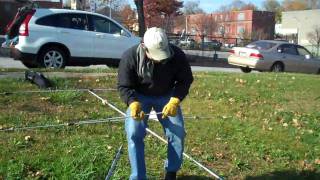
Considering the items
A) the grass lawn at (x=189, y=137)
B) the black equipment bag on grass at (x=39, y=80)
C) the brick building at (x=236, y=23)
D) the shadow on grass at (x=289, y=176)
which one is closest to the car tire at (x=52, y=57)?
the grass lawn at (x=189, y=137)

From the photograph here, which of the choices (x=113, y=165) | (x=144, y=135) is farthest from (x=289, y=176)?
(x=113, y=165)

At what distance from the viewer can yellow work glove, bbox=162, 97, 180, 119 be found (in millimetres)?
4938

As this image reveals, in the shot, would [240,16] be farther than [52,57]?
Yes

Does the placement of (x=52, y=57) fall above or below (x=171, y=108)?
below

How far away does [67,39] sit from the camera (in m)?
14.7

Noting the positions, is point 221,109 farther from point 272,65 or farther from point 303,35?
point 303,35

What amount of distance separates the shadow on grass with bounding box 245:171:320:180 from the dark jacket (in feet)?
4.52

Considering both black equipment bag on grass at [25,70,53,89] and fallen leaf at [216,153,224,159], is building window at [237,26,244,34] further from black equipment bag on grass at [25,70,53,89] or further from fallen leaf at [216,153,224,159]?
fallen leaf at [216,153,224,159]

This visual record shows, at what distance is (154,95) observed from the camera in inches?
203

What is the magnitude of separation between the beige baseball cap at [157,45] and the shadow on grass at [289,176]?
1.81 m

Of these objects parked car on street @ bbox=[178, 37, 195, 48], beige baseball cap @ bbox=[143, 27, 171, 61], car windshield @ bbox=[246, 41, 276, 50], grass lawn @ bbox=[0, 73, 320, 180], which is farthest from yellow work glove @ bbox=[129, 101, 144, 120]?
parked car on street @ bbox=[178, 37, 195, 48]

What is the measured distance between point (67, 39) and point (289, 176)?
971 centimetres

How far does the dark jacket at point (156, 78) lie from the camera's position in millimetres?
4961

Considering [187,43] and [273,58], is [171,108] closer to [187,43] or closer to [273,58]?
[273,58]
